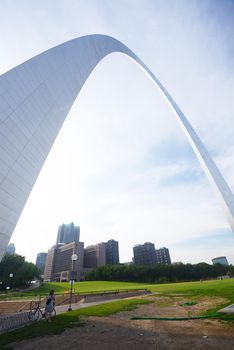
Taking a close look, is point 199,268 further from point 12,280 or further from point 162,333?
point 162,333

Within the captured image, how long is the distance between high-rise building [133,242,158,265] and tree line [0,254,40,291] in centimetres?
12018

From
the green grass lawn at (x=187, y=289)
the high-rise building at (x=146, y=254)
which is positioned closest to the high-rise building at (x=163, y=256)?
the high-rise building at (x=146, y=254)

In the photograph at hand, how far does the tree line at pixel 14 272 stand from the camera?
5984cm

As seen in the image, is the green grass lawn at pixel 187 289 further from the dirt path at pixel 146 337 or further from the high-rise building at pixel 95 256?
the high-rise building at pixel 95 256

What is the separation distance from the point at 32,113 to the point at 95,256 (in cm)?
16254

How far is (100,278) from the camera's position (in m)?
99.4

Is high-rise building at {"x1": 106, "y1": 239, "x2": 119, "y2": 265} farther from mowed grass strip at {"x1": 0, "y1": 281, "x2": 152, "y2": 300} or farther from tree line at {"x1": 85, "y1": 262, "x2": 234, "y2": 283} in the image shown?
mowed grass strip at {"x1": 0, "y1": 281, "x2": 152, "y2": 300}

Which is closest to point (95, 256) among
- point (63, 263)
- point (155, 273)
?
point (63, 263)

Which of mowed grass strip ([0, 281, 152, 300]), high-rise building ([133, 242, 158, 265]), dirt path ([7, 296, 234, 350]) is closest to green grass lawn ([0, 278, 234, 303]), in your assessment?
mowed grass strip ([0, 281, 152, 300])

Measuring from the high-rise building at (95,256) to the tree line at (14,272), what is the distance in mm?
88076

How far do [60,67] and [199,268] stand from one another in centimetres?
10813

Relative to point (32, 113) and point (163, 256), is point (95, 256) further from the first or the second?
point (32, 113)

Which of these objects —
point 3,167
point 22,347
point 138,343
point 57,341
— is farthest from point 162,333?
point 3,167

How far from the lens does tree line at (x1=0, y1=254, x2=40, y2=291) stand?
59844 mm
